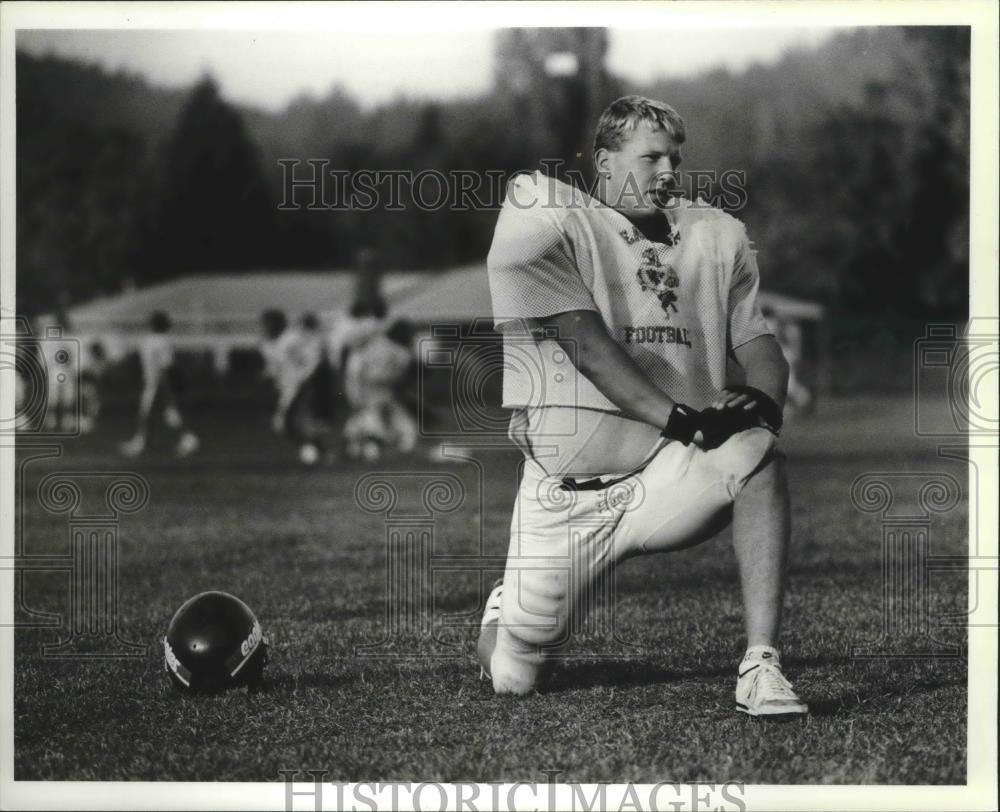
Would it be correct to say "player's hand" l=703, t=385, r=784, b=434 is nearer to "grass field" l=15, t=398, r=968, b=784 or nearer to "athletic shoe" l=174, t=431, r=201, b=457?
"grass field" l=15, t=398, r=968, b=784

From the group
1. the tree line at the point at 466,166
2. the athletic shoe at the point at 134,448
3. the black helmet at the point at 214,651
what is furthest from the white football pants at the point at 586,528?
the tree line at the point at 466,166

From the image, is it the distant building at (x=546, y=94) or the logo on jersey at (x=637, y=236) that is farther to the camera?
the distant building at (x=546, y=94)

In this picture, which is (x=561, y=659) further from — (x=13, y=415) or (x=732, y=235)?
(x=13, y=415)

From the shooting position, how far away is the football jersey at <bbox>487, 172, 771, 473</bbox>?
15.5 ft

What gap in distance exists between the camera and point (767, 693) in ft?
14.7

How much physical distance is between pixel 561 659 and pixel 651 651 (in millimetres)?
366

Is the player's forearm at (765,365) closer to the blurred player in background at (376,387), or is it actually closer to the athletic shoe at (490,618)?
the athletic shoe at (490,618)

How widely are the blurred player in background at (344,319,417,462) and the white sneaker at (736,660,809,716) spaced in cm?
1214

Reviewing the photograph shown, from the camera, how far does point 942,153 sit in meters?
35.9

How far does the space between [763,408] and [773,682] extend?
33.2 inches

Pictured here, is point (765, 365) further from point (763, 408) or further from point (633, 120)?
point (633, 120)

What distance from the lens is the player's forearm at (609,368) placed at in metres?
4.53

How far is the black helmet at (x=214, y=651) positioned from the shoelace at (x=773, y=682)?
69.0 inches

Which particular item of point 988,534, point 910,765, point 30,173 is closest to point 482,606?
point 988,534
